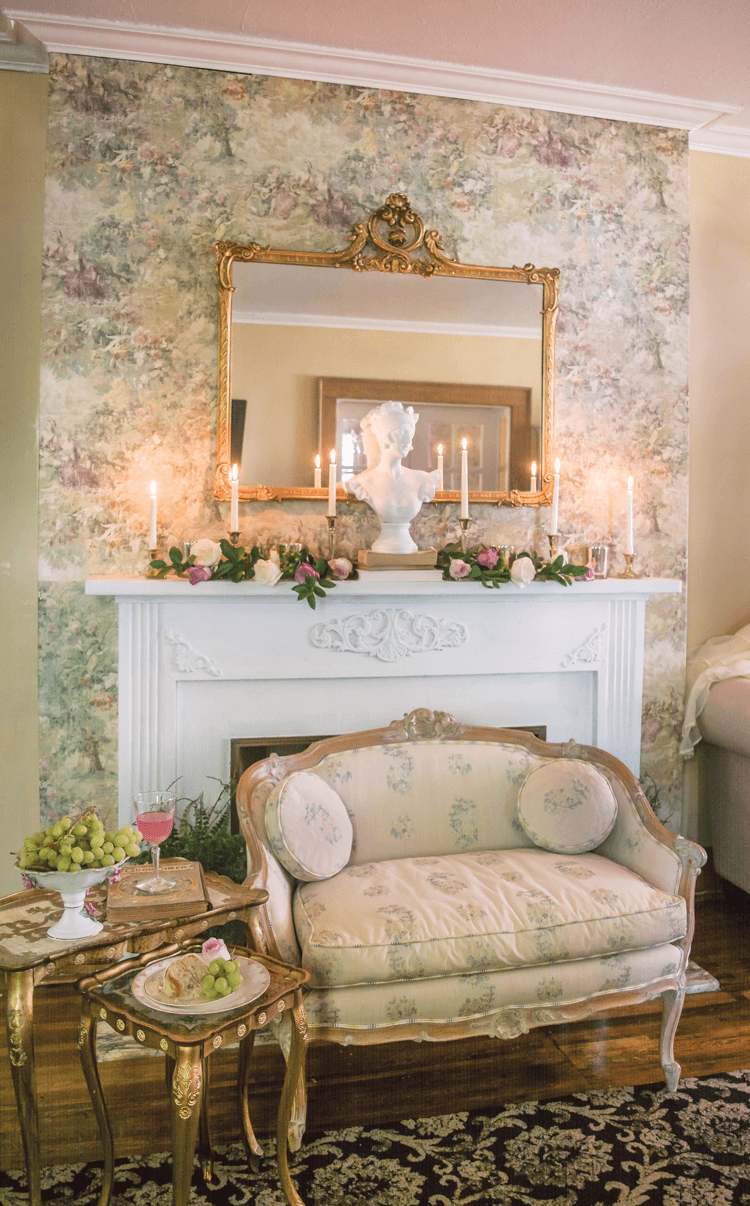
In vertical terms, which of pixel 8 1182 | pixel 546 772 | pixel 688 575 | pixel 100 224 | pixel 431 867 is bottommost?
pixel 8 1182

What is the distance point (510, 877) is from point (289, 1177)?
995mm

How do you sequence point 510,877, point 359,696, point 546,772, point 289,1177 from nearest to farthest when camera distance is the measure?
point 289,1177, point 510,877, point 546,772, point 359,696

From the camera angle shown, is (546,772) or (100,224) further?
(100,224)

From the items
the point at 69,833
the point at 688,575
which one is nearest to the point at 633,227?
the point at 688,575

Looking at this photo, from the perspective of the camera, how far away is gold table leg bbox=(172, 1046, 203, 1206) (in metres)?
1.66

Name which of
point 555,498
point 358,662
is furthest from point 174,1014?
point 555,498

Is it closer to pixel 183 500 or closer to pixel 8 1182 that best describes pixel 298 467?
pixel 183 500

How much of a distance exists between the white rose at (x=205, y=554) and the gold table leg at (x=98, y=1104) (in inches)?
57.6

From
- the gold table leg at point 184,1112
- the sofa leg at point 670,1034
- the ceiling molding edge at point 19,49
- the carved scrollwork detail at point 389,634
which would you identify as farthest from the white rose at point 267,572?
the ceiling molding edge at point 19,49

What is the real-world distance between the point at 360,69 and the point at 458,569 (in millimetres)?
1834

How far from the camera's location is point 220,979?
1775 millimetres

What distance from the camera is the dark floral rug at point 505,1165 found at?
1.93m

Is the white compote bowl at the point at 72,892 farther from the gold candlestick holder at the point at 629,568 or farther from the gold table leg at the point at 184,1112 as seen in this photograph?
the gold candlestick holder at the point at 629,568

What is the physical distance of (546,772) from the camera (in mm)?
2814
